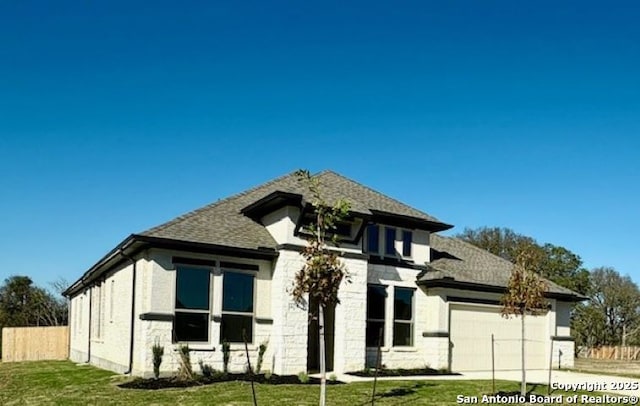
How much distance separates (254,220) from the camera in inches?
860

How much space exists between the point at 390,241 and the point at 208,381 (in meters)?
8.18

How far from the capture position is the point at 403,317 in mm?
22781

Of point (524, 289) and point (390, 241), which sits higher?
point (390, 241)

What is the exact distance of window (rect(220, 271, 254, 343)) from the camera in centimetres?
1944

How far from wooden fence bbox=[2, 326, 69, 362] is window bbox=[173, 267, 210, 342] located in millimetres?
16378

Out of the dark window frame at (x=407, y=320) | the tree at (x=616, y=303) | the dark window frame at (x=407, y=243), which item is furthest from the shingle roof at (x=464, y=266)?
the tree at (x=616, y=303)

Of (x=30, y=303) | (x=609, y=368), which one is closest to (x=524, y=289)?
(x=609, y=368)

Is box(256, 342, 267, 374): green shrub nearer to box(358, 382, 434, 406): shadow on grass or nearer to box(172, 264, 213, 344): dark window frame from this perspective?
box(172, 264, 213, 344): dark window frame

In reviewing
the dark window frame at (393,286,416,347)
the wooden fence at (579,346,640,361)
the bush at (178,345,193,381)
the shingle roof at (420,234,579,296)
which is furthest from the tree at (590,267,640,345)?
the bush at (178,345,193,381)

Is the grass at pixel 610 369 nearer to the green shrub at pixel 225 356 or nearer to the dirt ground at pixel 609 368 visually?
the dirt ground at pixel 609 368

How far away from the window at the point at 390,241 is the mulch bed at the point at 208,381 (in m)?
5.66

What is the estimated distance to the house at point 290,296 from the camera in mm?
18812

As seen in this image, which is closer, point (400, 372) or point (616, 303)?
point (400, 372)

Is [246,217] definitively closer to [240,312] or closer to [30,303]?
[240,312]
